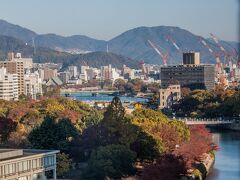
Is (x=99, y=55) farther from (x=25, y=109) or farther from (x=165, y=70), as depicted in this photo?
(x=25, y=109)

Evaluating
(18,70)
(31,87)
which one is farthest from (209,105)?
(31,87)

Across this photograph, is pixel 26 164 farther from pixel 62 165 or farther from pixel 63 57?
pixel 63 57

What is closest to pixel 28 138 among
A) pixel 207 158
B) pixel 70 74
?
pixel 207 158

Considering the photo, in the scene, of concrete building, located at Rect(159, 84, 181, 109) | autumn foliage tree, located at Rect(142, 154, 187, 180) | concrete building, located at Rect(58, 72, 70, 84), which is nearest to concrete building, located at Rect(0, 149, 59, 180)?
autumn foliage tree, located at Rect(142, 154, 187, 180)

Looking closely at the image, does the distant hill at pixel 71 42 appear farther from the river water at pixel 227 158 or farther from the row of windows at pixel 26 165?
the row of windows at pixel 26 165

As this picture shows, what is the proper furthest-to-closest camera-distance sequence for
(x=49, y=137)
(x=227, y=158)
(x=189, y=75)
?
1. (x=189, y=75)
2. (x=227, y=158)
3. (x=49, y=137)

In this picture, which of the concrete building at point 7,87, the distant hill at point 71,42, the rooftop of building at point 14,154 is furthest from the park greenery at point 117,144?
the distant hill at point 71,42
